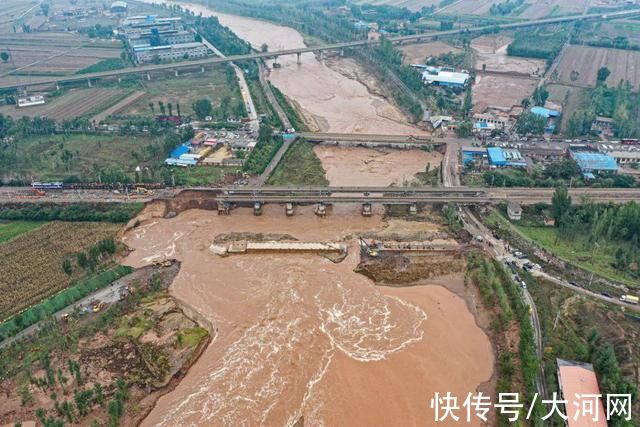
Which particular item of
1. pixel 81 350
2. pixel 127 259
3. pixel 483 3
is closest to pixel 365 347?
pixel 81 350

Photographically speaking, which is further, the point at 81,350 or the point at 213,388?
the point at 81,350

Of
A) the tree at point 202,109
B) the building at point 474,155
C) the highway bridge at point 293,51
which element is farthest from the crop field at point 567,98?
the tree at point 202,109

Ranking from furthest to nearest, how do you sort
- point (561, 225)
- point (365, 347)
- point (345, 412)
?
1. point (561, 225)
2. point (365, 347)
3. point (345, 412)

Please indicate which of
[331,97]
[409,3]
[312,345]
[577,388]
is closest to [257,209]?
[312,345]

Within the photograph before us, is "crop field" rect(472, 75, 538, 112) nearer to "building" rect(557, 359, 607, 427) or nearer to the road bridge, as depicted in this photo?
the road bridge

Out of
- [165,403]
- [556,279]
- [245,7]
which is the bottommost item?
[165,403]

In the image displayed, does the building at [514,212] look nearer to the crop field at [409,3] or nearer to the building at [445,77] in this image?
the building at [445,77]

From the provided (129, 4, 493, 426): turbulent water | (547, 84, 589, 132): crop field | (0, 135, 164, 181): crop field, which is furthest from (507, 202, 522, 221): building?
(0, 135, 164, 181): crop field

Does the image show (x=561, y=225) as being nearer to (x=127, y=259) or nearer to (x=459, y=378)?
(x=459, y=378)
